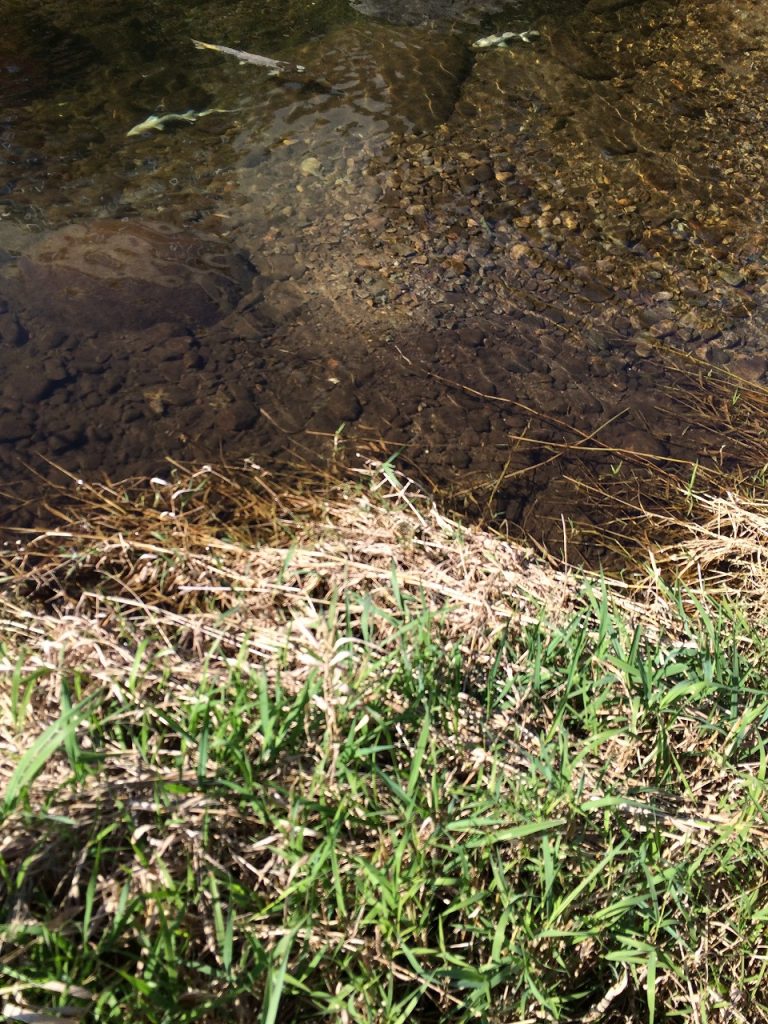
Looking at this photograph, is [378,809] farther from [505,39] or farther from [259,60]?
[505,39]

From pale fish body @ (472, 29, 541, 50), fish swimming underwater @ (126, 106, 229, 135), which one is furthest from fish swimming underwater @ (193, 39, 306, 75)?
pale fish body @ (472, 29, 541, 50)

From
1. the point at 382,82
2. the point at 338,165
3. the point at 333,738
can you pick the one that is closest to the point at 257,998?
the point at 333,738

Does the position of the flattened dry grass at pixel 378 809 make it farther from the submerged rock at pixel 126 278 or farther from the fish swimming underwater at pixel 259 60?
the fish swimming underwater at pixel 259 60

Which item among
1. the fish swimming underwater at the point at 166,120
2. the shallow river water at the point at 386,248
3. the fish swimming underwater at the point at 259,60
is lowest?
the shallow river water at the point at 386,248

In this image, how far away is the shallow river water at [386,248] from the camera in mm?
3449

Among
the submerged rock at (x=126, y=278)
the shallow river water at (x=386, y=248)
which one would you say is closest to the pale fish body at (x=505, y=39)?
the shallow river water at (x=386, y=248)

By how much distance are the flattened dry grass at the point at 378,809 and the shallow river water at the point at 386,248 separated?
35.7 inches

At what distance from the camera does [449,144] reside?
16.7 feet

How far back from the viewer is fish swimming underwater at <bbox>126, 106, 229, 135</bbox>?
4.92 metres

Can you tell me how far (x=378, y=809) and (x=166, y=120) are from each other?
411 cm

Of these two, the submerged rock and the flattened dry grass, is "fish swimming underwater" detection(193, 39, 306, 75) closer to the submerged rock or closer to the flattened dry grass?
the submerged rock

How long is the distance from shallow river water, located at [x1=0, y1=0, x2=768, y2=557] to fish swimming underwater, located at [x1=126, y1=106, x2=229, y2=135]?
0.02 meters

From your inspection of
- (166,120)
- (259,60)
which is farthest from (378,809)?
(259,60)

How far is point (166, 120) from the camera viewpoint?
499 centimetres
